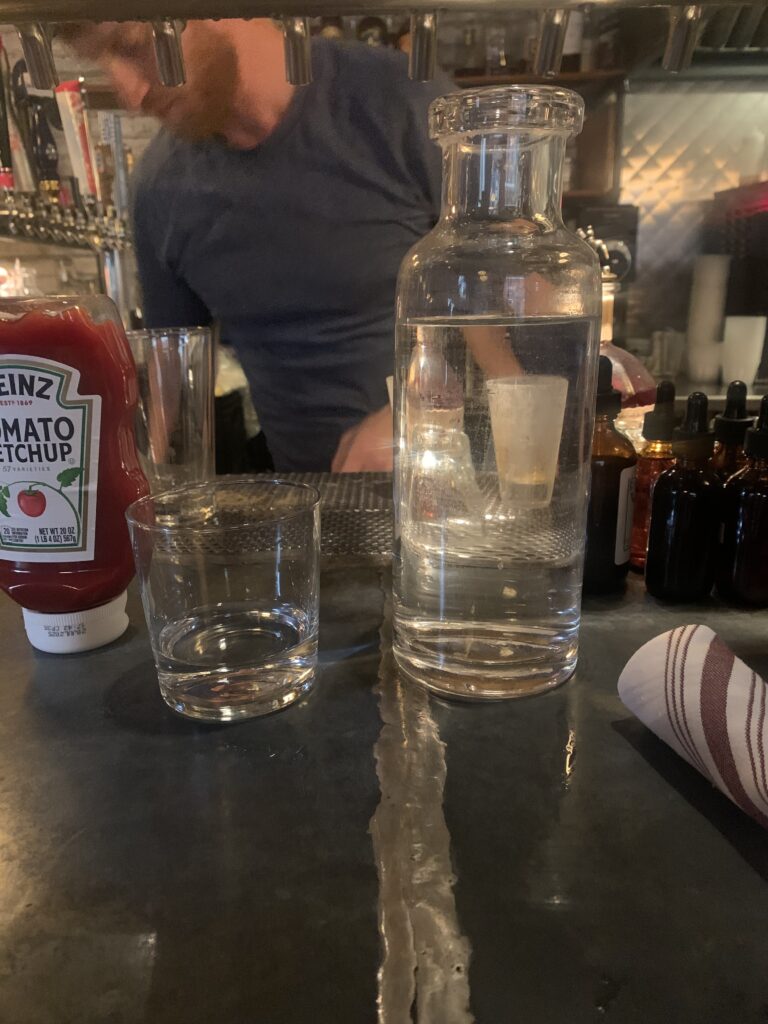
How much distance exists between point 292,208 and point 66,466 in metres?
1.08

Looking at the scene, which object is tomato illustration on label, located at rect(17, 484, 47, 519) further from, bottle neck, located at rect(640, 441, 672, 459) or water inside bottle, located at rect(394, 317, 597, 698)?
bottle neck, located at rect(640, 441, 672, 459)

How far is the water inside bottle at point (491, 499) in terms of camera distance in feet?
1.64

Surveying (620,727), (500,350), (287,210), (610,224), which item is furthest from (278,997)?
(610,224)

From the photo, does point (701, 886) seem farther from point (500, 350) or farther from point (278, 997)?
Answer: point (500, 350)

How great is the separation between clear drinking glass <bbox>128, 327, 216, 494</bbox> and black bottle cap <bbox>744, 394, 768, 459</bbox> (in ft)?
1.68

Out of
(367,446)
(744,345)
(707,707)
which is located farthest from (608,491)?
(744,345)

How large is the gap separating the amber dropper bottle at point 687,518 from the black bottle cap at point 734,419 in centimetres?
2

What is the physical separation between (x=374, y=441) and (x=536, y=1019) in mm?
1245

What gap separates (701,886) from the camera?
1.11ft

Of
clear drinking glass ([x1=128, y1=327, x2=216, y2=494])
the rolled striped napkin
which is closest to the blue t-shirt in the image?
clear drinking glass ([x1=128, y1=327, x2=216, y2=494])

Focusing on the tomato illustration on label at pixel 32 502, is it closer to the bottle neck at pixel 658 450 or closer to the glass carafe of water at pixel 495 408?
the glass carafe of water at pixel 495 408

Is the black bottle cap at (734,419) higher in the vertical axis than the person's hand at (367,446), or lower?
higher

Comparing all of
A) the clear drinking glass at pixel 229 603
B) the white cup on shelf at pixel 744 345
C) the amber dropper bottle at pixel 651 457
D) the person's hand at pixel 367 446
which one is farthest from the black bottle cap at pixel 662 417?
the white cup on shelf at pixel 744 345

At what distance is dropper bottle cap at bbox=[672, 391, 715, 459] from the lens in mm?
622
